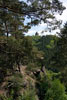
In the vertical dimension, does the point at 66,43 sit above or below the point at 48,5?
below

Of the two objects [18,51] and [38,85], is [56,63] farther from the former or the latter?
[18,51]

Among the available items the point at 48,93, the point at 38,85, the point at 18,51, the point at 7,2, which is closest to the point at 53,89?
the point at 48,93

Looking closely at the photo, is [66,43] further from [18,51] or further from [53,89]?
[53,89]

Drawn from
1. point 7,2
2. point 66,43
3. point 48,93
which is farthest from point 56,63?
point 7,2

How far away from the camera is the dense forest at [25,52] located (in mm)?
8531

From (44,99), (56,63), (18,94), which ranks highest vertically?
(56,63)

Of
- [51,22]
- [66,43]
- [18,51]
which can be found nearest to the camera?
[51,22]

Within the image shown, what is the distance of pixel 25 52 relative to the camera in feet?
40.1

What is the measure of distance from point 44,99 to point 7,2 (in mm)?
13682

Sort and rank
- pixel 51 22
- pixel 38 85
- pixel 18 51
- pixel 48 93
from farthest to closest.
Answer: pixel 38 85 → pixel 48 93 → pixel 18 51 → pixel 51 22

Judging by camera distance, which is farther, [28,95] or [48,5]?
[28,95]

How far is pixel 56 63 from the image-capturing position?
17141 millimetres

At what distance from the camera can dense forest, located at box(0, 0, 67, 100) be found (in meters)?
8.53

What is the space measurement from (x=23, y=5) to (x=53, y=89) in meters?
13.1
